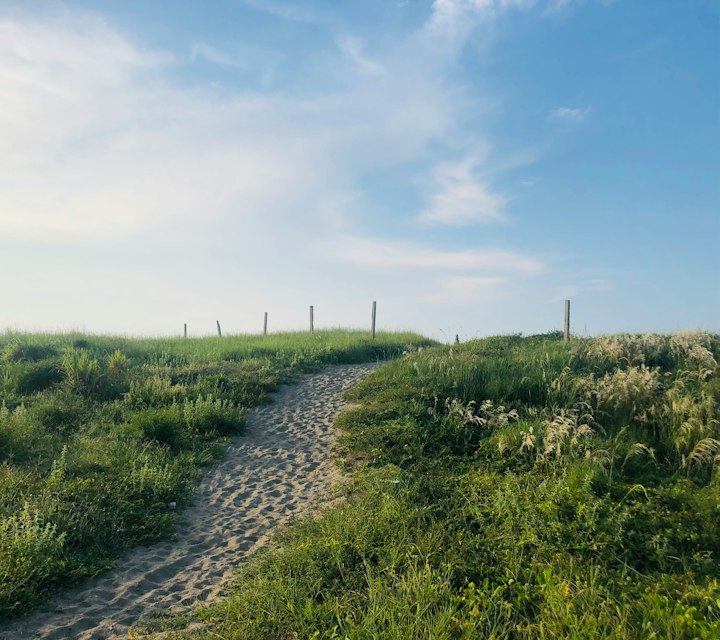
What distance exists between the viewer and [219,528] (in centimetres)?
841

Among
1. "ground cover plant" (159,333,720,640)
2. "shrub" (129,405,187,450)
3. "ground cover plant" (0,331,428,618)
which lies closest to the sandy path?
"ground cover plant" (0,331,428,618)

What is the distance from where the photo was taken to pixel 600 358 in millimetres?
15500

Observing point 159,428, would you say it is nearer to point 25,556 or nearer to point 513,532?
point 25,556

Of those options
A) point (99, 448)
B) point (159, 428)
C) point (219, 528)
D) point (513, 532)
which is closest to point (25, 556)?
point (219, 528)

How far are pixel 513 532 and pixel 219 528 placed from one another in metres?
4.19

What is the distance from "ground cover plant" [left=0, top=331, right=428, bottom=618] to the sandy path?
11.6 inches

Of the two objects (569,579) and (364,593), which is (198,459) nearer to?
(364,593)

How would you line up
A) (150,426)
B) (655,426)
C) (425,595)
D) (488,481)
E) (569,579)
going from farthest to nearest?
1. (150,426)
2. (655,426)
3. (488,481)
4. (569,579)
5. (425,595)

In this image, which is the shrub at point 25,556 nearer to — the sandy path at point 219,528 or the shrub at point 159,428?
the sandy path at point 219,528

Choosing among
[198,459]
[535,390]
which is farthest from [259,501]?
[535,390]

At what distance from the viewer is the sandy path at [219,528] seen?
6.08 meters

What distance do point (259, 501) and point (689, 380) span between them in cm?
1003

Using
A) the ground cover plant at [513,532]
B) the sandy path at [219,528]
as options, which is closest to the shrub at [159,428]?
the sandy path at [219,528]

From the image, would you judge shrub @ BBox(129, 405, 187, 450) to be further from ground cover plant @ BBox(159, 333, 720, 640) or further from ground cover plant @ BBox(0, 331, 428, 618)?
ground cover plant @ BBox(159, 333, 720, 640)
